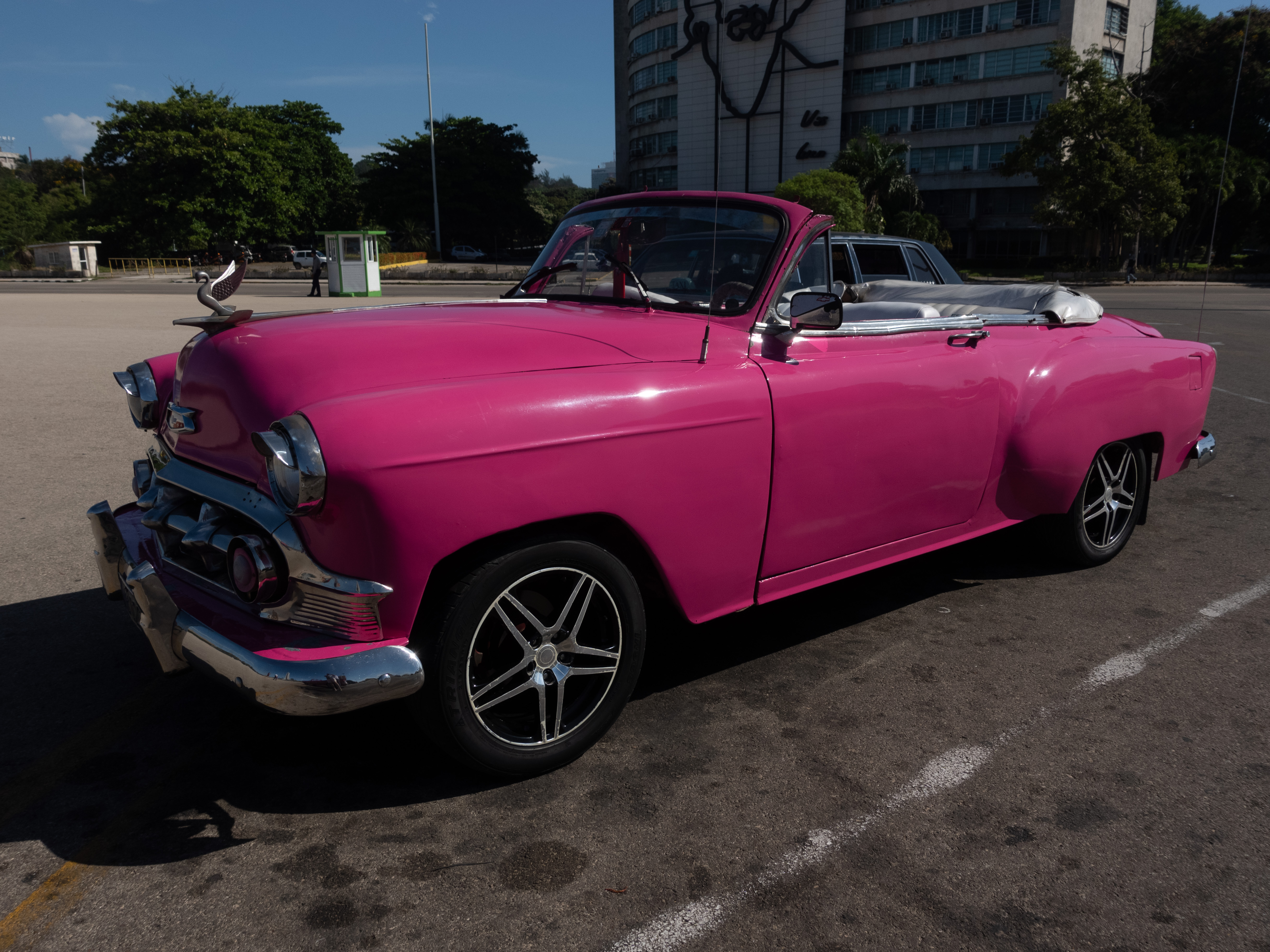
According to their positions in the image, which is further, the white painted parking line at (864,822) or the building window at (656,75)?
the building window at (656,75)

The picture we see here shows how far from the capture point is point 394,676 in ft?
7.49

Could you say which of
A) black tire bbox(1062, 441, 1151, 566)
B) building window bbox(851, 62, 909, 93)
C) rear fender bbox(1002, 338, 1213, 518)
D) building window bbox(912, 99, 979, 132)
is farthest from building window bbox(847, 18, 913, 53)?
black tire bbox(1062, 441, 1151, 566)

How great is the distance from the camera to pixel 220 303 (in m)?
3.06

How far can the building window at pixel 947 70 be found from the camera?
54219 millimetres

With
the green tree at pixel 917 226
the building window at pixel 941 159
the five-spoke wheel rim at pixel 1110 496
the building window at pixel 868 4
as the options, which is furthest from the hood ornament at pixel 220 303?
the building window at pixel 868 4

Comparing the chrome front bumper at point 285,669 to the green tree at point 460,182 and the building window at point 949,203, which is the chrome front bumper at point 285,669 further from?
the green tree at point 460,182

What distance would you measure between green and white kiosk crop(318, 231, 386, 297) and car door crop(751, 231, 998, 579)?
89.4ft

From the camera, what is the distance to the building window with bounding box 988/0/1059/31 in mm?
50312

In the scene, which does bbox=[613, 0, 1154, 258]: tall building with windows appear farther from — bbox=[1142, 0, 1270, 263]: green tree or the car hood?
the car hood

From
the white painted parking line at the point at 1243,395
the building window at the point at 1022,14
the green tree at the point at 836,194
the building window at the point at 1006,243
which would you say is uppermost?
the building window at the point at 1022,14

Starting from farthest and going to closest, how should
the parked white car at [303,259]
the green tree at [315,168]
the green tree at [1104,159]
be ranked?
the green tree at [315,168], the parked white car at [303,259], the green tree at [1104,159]

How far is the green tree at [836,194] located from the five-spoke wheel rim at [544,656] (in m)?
36.9

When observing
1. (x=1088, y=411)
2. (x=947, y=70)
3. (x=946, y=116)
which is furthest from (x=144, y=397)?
(x=947, y=70)

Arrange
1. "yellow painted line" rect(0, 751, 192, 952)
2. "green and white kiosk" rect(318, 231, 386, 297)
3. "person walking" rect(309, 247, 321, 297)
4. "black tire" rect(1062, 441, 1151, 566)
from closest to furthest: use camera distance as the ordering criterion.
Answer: "yellow painted line" rect(0, 751, 192, 952)
"black tire" rect(1062, 441, 1151, 566)
"person walking" rect(309, 247, 321, 297)
"green and white kiosk" rect(318, 231, 386, 297)
